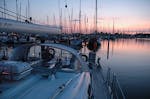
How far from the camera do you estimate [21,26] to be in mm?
4004

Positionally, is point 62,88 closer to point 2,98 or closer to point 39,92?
point 39,92

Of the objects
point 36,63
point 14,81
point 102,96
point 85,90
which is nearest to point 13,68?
point 14,81

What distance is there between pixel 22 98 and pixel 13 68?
0.73 meters

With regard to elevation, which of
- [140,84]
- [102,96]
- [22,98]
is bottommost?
[140,84]

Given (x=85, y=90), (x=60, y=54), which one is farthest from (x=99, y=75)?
(x=85, y=90)

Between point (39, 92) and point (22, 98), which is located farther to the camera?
point (39, 92)

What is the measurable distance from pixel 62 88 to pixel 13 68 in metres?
1.05

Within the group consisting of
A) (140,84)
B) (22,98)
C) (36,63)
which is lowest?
(140,84)

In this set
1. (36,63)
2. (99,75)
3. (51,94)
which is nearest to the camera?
(51,94)

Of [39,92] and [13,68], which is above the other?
[13,68]

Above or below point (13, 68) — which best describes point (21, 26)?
above

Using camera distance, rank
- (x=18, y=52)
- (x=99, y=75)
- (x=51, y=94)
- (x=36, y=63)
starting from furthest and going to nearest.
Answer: (x=99, y=75) < (x=18, y=52) < (x=36, y=63) < (x=51, y=94)

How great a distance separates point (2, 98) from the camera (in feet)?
11.0

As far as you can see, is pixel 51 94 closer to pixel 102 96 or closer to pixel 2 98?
pixel 2 98
